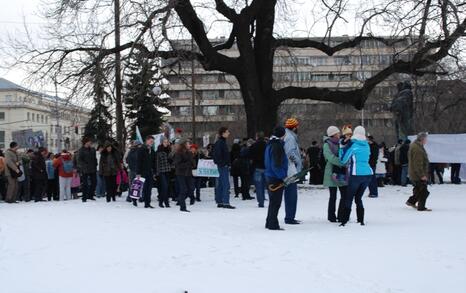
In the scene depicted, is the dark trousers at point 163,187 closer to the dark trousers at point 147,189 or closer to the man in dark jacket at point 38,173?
the dark trousers at point 147,189

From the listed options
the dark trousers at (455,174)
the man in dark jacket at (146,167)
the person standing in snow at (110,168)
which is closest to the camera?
the man in dark jacket at (146,167)

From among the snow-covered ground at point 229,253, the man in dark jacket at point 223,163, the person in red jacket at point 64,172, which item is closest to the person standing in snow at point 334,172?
the snow-covered ground at point 229,253

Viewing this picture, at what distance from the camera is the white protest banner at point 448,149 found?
2541 cm

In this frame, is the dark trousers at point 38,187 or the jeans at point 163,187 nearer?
the jeans at point 163,187

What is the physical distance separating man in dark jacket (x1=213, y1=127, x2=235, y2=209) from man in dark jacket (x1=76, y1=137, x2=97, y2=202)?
470 centimetres

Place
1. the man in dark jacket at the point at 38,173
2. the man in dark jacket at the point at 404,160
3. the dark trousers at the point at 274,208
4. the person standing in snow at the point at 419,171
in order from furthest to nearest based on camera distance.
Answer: the man in dark jacket at the point at 404,160 < the man in dark jacket at the point at 38,173 < the person standing in snow at the point at 419,171 < the dark trousers at the point at 274,208

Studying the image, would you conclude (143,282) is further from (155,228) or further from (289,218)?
(289,218)

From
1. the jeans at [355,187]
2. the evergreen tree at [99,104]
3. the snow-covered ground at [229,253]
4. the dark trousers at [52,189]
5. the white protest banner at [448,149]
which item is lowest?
the snow-covered ground at [229,253]

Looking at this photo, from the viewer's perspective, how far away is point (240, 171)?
18.9 m

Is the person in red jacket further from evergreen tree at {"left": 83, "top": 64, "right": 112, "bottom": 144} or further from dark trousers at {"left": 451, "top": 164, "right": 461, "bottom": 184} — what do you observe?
dark trousers at {"left": 451, "top": 164, "right": 461, "bottom": 184}

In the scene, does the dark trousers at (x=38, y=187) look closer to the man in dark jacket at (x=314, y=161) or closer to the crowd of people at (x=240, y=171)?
the crowd of people at (x=240, y=171)

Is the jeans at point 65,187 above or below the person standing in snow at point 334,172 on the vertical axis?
below

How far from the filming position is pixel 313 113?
6775 cm

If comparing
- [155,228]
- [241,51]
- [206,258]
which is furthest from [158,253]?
[241,51]
